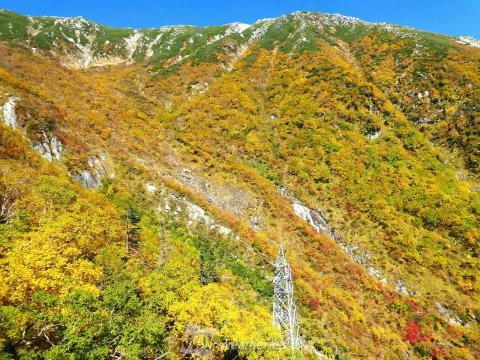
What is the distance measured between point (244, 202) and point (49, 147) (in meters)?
28.7

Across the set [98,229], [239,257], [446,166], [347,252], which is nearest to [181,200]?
[239,257]

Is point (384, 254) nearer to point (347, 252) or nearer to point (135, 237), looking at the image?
point (347, 252)

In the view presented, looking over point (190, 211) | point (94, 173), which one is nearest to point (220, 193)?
point (190, 211)

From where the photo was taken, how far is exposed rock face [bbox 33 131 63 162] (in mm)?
39188

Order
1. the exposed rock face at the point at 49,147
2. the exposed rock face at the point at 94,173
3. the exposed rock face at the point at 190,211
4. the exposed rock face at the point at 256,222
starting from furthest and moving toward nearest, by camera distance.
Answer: the exposed rock face at the point at 256,222 < the exposed rock face at the point at 190,211 < the exposed rock face at the point at 94,173 < the exposed rock face at the point at 49,147

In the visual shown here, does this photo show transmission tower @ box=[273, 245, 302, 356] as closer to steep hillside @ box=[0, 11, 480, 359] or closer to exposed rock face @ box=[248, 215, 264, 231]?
steep hillside @ box=[0, 11, 480, 359]

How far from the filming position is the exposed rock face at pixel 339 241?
4603 cm

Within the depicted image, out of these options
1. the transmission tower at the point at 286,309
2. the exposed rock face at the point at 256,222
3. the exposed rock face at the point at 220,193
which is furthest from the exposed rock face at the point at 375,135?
the transmission tower at the point at 286,309

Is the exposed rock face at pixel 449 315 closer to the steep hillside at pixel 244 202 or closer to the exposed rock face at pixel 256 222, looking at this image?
the steep hillside at pixel 244 202

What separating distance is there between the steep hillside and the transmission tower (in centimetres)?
145

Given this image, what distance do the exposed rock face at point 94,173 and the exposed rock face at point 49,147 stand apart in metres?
3.56

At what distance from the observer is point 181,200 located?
4603 centimetres

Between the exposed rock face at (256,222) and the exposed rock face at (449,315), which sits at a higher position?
the exposed rock face at (256,222)

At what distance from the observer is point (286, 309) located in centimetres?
2634
